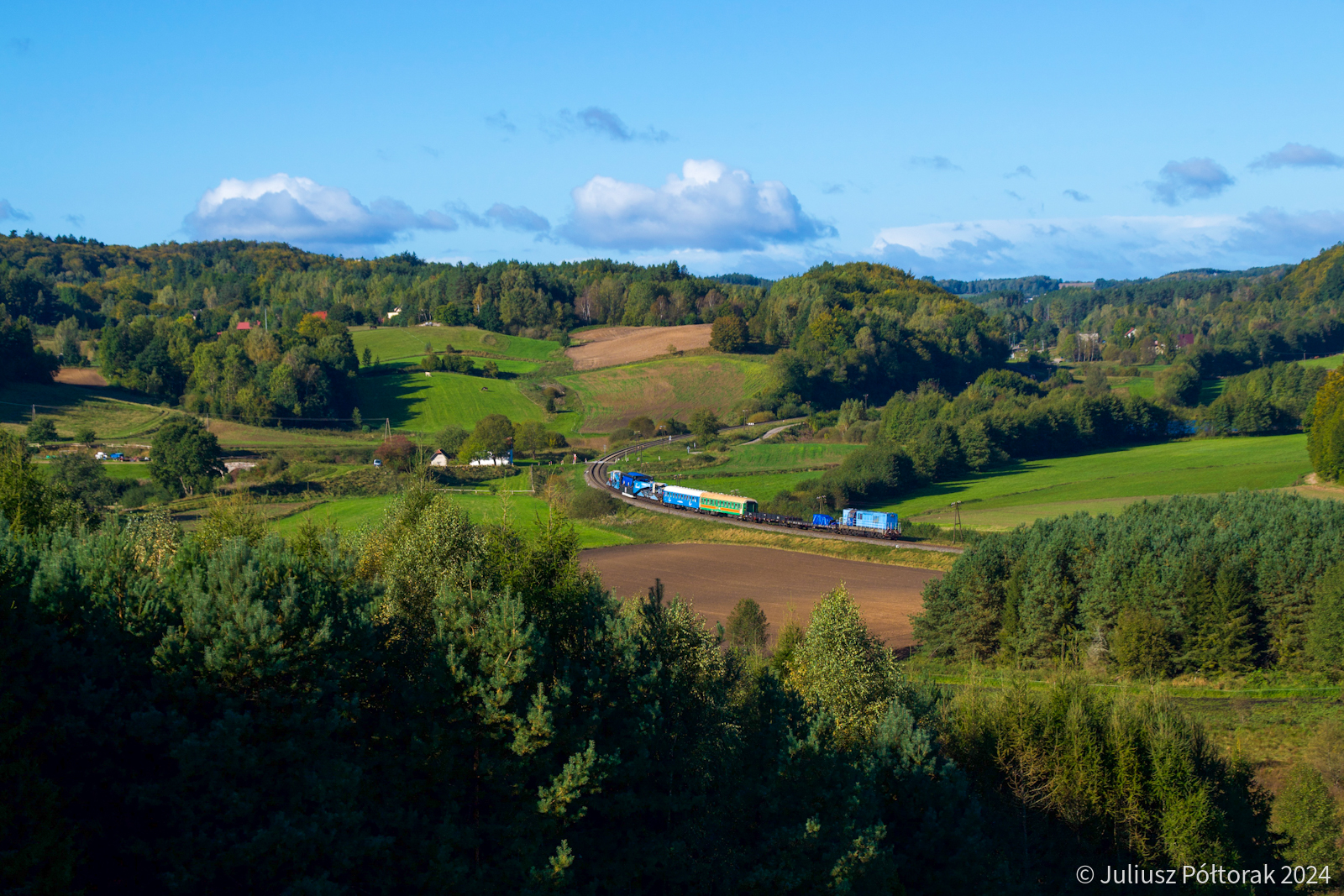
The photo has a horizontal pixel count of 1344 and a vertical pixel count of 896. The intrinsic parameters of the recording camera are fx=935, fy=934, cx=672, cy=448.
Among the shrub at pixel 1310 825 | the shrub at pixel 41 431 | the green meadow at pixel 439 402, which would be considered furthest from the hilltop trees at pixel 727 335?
the shrub at pixel 1310 825

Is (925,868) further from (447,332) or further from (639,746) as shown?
(447,332)

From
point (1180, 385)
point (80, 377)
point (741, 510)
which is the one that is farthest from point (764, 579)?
point (1180, 385)

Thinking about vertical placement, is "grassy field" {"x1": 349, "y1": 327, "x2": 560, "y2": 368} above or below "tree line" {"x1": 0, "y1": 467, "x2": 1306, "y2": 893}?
above

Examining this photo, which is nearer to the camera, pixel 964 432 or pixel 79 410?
pixel 79 410

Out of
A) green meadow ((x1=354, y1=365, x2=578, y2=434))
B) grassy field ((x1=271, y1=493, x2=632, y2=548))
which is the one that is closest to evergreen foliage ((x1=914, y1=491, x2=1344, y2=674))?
grassy field ((x1=271, y1=493, x2=632, y2=548))

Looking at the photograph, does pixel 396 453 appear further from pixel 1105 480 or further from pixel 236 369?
pixel 1105 480

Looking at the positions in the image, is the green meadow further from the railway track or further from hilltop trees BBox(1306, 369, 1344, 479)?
hilltop trees BBox(1306, 369, 1344, 479)

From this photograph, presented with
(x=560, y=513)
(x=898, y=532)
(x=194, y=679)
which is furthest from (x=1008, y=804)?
(x=898, y=532)
